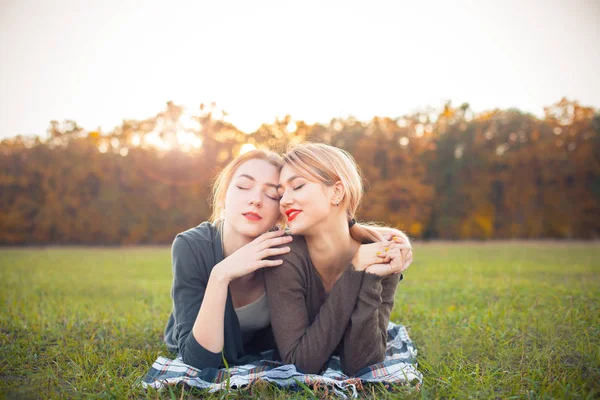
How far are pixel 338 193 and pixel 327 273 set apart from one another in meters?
0.68

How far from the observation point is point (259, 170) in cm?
338

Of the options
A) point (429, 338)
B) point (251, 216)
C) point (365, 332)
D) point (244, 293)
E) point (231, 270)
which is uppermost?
point (251, 216)

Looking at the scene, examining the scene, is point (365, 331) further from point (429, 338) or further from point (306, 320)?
point (429, 338)

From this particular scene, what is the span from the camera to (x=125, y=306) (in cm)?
623

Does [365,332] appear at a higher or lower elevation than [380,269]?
lower

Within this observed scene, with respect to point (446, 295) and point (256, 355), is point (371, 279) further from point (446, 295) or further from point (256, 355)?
point (446, 295)

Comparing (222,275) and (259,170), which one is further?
(259,170)

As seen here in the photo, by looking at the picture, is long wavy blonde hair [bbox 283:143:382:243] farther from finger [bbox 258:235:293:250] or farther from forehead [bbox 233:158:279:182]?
finger [bbox 258:235:293:250]

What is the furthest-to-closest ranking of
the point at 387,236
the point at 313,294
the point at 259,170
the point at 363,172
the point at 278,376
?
the point at 363,172 < the point at 387,236 < the point at 259,170 < the point at 313,294 < the point at 278,376

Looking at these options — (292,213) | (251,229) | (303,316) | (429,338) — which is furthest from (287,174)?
(429,338)

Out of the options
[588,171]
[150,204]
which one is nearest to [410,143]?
[588,171]

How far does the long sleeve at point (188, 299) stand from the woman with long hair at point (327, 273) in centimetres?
55

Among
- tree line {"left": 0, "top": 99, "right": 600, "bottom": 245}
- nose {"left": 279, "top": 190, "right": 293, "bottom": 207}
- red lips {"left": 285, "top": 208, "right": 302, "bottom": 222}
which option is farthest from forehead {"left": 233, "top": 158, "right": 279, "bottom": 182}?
tree line {"left": 0, "top": 99, "right": 600, "bottom": 245}

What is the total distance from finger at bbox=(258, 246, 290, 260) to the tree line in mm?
19317
